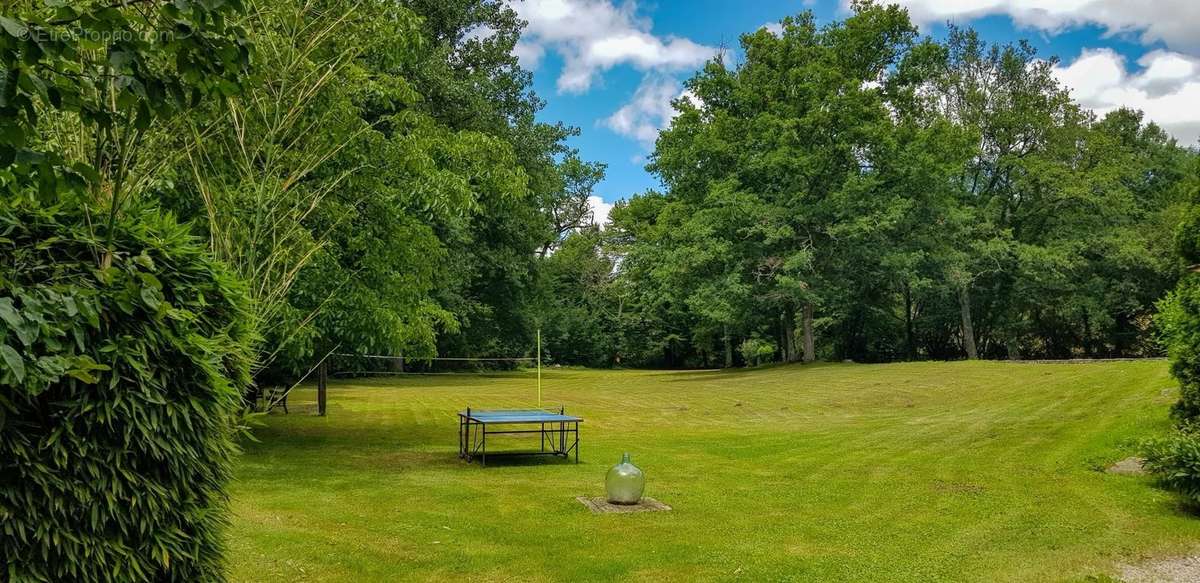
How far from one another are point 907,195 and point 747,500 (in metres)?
25.1

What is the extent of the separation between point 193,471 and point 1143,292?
3860cm

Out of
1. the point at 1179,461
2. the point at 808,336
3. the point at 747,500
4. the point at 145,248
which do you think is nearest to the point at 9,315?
the point at 145,248

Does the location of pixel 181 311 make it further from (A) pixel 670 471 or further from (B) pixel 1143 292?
(B) pixel 1143 292

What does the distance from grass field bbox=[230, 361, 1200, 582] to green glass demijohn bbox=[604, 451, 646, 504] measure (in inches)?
15.6

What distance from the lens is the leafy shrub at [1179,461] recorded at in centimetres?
733

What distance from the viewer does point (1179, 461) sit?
7.48 meters

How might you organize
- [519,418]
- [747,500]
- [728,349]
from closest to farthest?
[747,500]
[519,418]
[728,349]

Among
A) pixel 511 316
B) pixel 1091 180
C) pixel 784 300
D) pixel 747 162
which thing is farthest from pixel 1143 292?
pixel 511 316

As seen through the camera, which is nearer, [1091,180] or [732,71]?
[1091,180]

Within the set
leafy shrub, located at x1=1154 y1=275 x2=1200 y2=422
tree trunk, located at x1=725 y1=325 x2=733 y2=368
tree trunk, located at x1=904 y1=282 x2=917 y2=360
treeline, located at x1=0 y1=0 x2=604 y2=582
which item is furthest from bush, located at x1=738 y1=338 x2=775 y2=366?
treeline, located at x1=0 y1=0 x2=604 y2=582

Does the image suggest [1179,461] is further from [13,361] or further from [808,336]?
[808,336]

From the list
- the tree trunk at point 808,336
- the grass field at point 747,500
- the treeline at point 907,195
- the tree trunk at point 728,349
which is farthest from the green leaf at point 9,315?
the tree trunk at point 728,349

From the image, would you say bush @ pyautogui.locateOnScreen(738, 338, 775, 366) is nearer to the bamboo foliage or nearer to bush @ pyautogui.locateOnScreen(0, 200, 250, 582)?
the bamboo foliage

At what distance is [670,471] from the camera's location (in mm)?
10867
